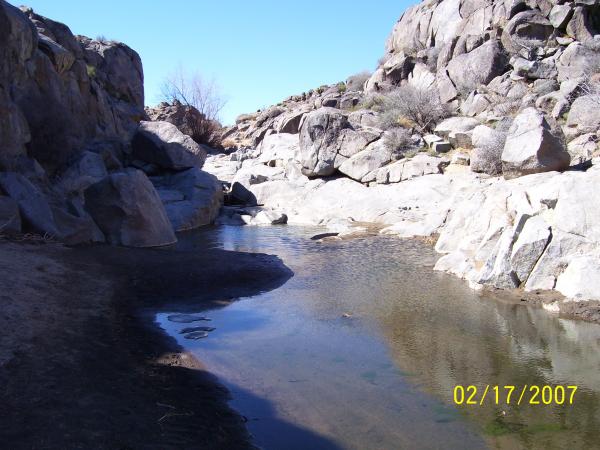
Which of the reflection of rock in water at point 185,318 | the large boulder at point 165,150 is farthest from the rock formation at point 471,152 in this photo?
the reflection of rock in water at point 185,318

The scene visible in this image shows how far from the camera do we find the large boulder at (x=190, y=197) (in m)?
19.2

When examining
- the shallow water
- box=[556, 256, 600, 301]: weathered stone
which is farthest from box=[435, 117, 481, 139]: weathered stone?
box=[556, 256, 600, 301]: weathered stone

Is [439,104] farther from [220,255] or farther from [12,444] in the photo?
[12,444]

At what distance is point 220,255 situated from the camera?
1252 cm

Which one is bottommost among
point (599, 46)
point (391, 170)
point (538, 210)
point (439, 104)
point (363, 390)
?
point (363, 390)

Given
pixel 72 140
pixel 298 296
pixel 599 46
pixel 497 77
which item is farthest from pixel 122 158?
pixel 599 46

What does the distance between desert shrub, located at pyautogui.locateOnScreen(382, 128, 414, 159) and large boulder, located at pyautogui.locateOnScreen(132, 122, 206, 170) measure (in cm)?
783

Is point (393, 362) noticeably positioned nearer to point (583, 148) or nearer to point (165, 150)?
point (583, 148)

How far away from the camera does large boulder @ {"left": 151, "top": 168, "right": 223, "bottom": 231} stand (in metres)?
19.2

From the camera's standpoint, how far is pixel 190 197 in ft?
66.6

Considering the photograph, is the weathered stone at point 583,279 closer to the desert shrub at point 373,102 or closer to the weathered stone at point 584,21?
the desert shrub at point 373,102

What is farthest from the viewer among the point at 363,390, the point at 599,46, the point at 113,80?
the point at 113,80

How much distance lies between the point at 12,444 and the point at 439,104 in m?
25.8

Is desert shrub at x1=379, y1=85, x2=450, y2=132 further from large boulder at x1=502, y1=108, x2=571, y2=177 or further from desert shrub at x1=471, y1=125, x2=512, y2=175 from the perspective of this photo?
large boulder at x1=502, y1=108, x2=571, y2=177
